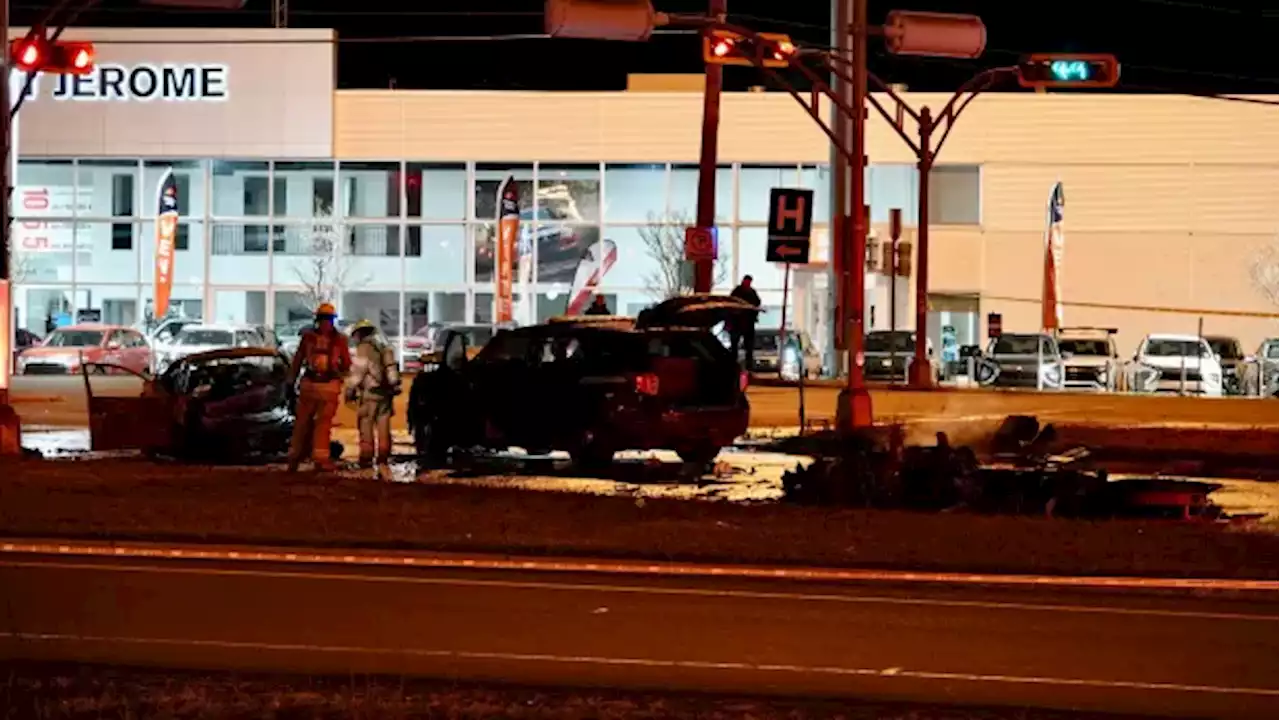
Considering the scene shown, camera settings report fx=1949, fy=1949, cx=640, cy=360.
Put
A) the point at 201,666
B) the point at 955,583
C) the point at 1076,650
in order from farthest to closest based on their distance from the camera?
the point at 955,583
the point at 1076,650
the point at 201,666

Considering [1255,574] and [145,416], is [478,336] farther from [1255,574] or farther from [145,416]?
[1255,574]

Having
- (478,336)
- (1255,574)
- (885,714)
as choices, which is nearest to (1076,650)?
(885,714)

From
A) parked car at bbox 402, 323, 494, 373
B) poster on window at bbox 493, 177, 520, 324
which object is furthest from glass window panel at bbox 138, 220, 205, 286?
poster on window at bbox 493, 177, 520, 324

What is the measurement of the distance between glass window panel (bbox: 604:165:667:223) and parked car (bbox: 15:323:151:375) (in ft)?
56.1

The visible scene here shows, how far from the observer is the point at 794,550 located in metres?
14.9

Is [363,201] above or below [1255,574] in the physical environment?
above

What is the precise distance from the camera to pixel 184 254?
197ft

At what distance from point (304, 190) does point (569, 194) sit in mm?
8120

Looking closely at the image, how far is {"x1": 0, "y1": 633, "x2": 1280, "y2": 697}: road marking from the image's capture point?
9.55 meters

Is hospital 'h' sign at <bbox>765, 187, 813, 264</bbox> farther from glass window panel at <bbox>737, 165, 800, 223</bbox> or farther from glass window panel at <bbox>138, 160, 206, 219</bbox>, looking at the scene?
glass window panel at <bbox>138, 160, 206, 219</bbox>

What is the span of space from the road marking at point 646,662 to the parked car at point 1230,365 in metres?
40.1

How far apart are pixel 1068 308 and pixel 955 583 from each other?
48.0 metres

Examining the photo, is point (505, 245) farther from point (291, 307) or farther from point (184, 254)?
point (184, 254)

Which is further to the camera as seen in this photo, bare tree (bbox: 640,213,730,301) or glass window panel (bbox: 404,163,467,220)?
glass window panel (bbox: 404,163,467,220)
